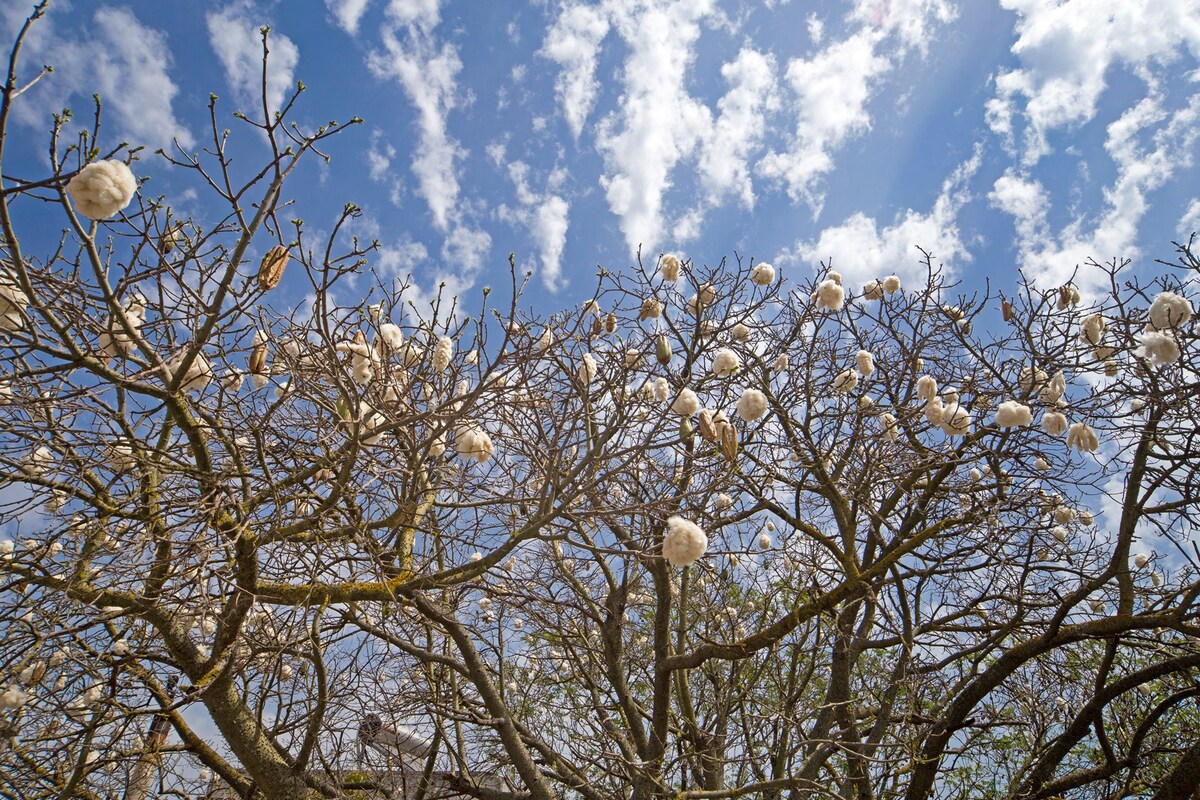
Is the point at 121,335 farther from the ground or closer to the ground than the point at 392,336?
closer to the ground

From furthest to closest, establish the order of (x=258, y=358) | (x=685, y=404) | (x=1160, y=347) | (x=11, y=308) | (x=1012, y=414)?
(x=1012, y=414)
(x=1160, y=347)
(x=685, y=404)
(x=258, y=358)
(x=11, y=308)

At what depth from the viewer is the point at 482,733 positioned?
5.64m

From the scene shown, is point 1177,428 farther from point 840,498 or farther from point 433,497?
point 433,497

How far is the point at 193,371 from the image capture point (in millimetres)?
2910

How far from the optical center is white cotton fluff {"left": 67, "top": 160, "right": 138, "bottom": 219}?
219cm

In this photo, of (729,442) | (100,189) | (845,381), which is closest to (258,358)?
(100,189)

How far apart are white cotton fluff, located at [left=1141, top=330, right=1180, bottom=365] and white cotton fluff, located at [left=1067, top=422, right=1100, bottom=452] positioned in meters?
0.75

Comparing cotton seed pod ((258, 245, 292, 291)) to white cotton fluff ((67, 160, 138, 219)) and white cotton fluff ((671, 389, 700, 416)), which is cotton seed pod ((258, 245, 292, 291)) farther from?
white cotton fluff ((671, 389, 700, 416))

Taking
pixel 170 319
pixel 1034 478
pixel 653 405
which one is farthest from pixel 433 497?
pixel 1034 478

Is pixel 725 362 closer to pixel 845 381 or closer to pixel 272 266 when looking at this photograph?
pixel 845 381

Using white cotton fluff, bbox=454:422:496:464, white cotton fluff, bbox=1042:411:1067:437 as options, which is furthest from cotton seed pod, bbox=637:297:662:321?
white cotton fluff, bbox=1042:411:1067:437

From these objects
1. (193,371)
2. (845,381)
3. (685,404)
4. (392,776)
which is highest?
(845,381)

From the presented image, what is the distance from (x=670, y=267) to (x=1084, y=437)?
294 centimetres

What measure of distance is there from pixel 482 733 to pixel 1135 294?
5.70 m
